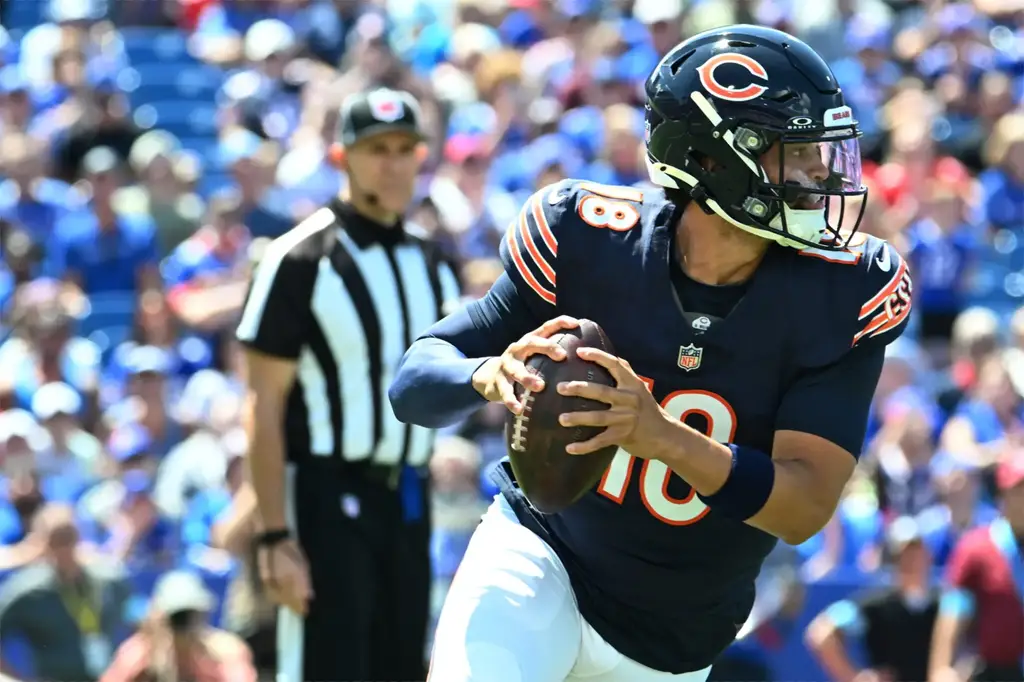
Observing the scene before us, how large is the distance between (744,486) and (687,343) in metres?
0.34

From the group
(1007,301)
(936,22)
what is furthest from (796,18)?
(1007,301)

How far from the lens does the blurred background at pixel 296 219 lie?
674 cm

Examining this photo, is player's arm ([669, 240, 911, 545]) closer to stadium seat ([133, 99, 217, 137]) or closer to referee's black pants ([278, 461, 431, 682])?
referee's black pants ([278, 461, 431, 682])

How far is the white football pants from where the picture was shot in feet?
9.75

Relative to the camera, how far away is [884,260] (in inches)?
125

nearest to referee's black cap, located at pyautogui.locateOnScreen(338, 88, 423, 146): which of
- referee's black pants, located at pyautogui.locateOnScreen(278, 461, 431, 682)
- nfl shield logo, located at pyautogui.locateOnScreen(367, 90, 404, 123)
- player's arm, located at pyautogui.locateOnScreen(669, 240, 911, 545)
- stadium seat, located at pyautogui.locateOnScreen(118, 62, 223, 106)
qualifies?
nfl shield logo, located at pyautogui.locateOnScreen(367, 90, 404, 123)

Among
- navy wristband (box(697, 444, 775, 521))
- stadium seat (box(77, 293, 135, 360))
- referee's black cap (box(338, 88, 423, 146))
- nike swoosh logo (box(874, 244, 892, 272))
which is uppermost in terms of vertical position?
nike swoosh logo (box(874, 244, 892, 272))

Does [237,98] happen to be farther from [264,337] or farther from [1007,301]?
[264,337]

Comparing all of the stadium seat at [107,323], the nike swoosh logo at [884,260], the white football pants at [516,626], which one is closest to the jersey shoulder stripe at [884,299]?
the nike swoosh logo at [884,260]

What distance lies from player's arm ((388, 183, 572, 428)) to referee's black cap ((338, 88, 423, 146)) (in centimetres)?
183

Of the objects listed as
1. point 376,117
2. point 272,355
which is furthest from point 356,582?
point 376,117

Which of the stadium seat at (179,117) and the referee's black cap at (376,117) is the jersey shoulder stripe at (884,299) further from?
the stadium seat at (179,117)

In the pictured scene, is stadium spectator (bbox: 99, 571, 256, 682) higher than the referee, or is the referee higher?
the referee

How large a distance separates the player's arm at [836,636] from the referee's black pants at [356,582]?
208cm
